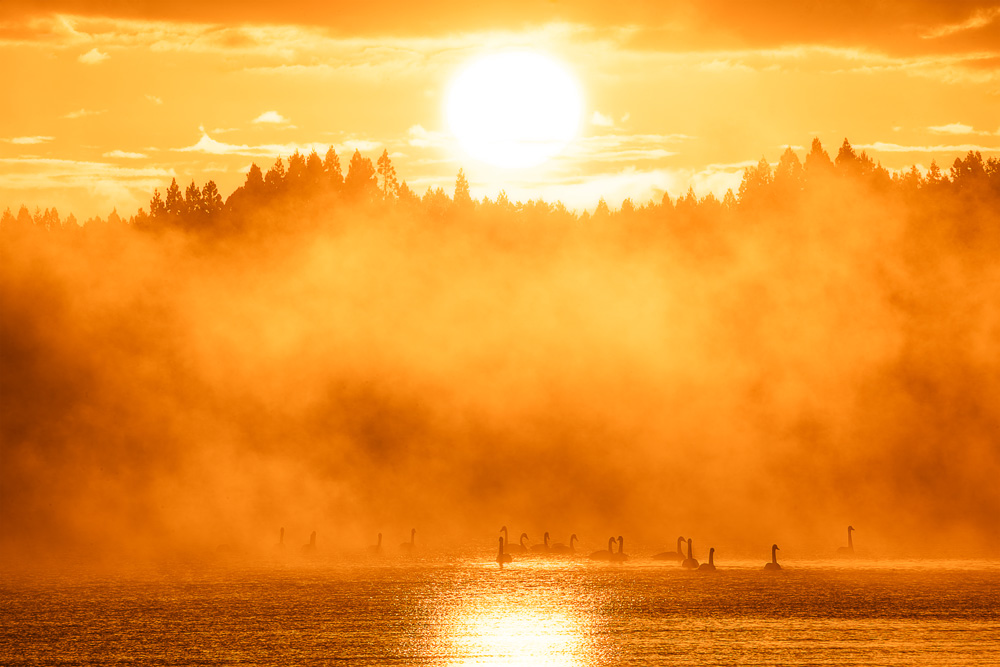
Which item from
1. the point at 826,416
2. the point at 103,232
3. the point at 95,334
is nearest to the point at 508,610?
the point at 826,416

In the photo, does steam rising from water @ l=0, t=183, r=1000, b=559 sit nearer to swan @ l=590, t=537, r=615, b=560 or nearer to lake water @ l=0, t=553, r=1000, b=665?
swan @ l=590, t=537, r=615, b=560

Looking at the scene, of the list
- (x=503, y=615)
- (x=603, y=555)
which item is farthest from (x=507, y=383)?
(x=503, y=615)

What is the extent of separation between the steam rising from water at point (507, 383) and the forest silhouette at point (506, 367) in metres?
0.27

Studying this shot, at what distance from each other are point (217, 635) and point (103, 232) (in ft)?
313

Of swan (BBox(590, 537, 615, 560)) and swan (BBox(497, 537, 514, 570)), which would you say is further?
swan (BBox(590, 537, 615, 560))

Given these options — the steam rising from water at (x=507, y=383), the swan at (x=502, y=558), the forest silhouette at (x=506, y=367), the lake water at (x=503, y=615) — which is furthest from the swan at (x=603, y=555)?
the steam rising from water at (x=507, y=383)

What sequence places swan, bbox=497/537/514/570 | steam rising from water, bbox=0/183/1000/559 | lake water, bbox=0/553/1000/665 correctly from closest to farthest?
lake water, bbox=0/553/1000/665
swan, bbox=497/537/514/570
steam rising from water, bbox=0/183/1000/559

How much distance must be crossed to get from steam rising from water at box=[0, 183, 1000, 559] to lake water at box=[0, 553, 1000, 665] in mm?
28446

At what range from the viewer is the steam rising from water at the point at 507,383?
107750 millimetres

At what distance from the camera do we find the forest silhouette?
108 m

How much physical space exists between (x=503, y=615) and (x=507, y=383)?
72809 mm

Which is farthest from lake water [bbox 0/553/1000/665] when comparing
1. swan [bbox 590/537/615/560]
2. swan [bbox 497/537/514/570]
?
swan [bbox 590/537/615/560]

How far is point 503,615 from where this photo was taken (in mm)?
53188

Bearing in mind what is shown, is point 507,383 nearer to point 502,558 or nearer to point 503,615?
point 502,558
